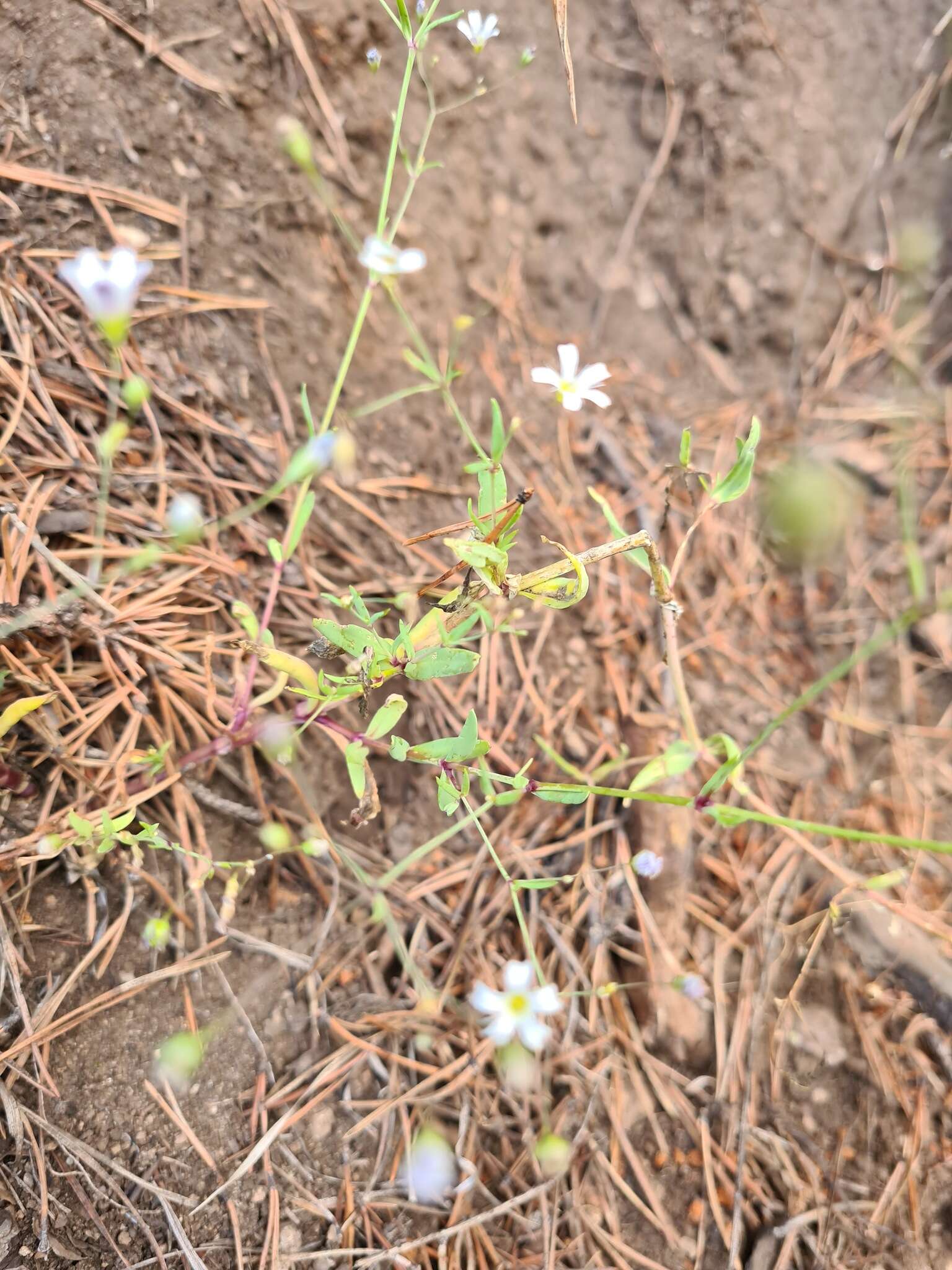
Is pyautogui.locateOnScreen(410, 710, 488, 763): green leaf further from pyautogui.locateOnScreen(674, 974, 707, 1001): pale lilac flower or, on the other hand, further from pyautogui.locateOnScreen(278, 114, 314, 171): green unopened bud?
pyautogui.locateOnScreen(278, 114, 314, 171): green unopened bud

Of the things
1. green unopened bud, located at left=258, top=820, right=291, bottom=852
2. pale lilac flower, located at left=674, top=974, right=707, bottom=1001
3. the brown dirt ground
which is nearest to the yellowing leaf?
the brown dirt ground

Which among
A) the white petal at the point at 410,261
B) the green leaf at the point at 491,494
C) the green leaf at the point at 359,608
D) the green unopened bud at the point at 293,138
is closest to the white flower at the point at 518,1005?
the green leaf at the point at 359,608

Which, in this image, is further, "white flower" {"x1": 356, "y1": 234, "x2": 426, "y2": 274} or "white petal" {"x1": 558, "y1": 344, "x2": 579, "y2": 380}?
"white petal" {"x1": 558, "y1": 344, "x2": 579, "y2": 380}

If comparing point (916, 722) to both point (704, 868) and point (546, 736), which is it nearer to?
point (704, 868)

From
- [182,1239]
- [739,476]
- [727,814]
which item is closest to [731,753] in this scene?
[727,814]

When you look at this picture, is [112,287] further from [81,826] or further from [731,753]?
[731,753]

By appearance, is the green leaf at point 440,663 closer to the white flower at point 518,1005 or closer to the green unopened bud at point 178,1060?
the white flower at point 518,1005

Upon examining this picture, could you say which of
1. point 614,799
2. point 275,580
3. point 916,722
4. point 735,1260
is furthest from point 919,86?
point 735,1260
